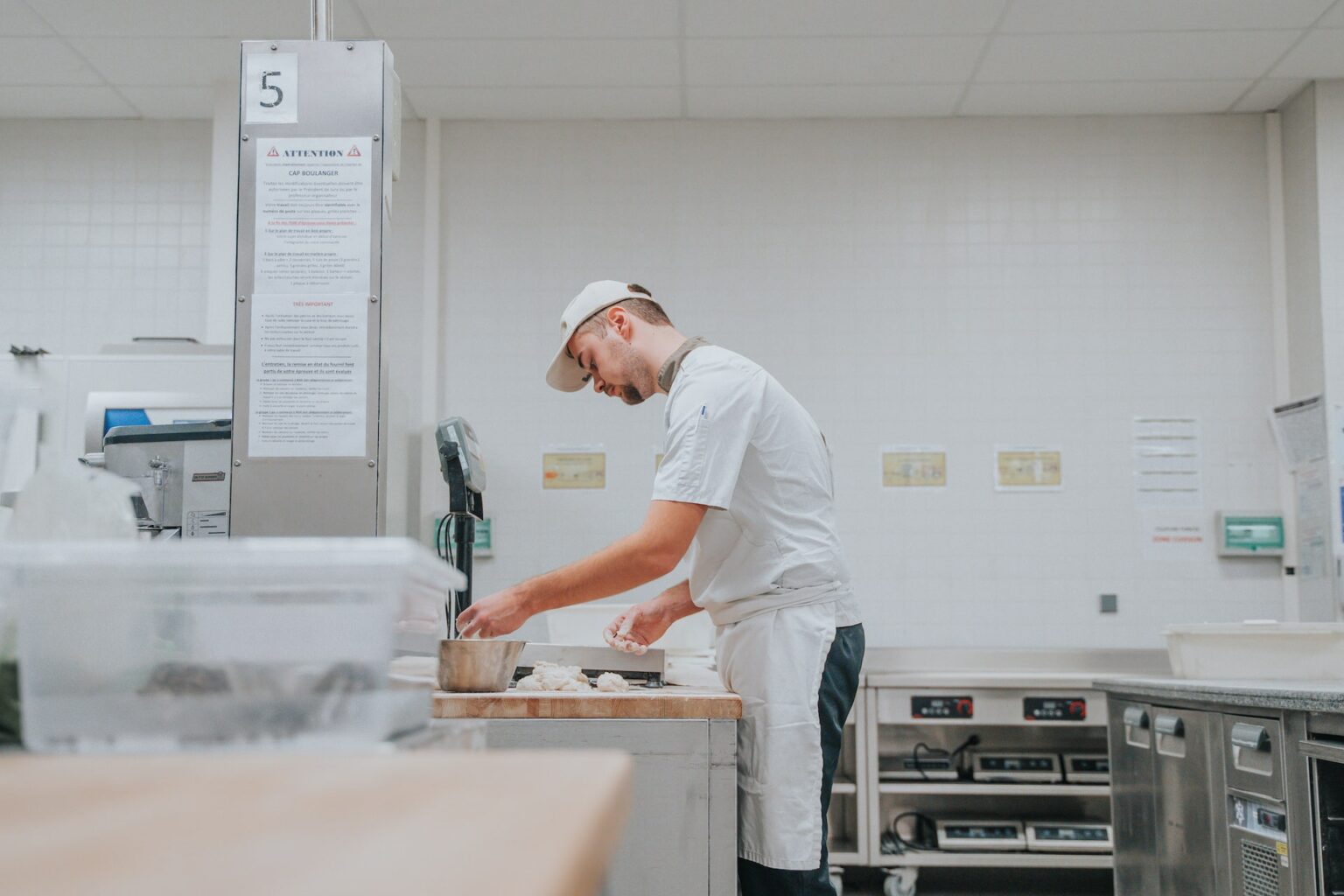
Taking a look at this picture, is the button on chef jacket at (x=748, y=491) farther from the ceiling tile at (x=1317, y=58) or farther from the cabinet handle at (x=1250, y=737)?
the ceiling tile at (x=1317, y=58)

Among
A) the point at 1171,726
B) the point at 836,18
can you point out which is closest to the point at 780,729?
the point at 1171,726

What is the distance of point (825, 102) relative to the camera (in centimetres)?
448

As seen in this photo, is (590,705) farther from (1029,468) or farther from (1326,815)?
(1029,468)

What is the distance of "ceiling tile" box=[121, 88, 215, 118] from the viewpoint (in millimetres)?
4375

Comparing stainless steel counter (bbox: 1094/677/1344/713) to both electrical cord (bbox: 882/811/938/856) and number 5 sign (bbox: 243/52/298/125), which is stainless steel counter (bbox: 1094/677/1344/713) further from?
number 5 sign (bbox: 243/52/298/125)

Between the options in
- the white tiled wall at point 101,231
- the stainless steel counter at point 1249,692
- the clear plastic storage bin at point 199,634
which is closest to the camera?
the clear plastic storage bin at point 199,634

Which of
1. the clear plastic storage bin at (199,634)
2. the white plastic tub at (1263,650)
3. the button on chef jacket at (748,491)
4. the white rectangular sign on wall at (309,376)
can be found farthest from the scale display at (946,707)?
the clear plastic storage bin at (199,634)

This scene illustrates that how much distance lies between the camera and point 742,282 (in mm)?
4602

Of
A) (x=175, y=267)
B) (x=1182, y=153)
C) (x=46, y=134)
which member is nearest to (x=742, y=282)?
(x=1182, y=153)

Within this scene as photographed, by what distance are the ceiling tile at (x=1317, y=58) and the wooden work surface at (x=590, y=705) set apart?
3.41 metres

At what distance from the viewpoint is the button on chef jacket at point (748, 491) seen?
2002 millimetres

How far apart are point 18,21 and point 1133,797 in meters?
4.06

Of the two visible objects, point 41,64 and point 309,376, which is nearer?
point 309,376

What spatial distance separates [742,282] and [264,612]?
3902mm
